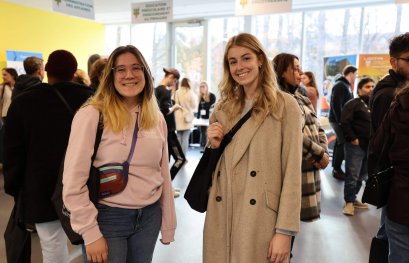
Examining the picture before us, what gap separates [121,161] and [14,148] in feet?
2.32

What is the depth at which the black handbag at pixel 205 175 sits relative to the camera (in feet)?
4.68

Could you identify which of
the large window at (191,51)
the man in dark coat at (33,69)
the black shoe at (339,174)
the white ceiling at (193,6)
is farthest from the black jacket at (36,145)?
the large window at (191,51)

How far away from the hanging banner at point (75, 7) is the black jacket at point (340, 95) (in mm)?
4110

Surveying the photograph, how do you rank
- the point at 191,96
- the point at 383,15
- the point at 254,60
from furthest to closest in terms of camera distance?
the point at 383,15
the point at 191,96
the point at 254,60

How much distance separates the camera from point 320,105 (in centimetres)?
780

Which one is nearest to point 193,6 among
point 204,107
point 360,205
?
point 204,107

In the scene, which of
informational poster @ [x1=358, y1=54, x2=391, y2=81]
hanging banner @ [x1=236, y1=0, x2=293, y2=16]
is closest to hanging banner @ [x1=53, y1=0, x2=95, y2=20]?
hanging banner @ [x1=236, y1=0, x2=293, y2=16]

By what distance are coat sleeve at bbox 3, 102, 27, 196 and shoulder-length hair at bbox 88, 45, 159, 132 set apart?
1.75ft

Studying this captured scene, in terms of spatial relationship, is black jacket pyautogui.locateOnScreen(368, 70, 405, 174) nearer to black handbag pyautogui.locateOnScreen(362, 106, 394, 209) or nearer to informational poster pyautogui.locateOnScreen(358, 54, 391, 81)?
black handbag pyautogui.locateOnScreen(362, 106, 394, 209)

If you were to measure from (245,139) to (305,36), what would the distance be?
A: 7686 mm

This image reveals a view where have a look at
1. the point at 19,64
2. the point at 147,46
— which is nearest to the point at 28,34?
the point at 19,64

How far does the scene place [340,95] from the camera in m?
4.96

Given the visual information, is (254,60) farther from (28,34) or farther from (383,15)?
(28,34)

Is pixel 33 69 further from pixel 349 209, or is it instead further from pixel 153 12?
pixel 349 209
